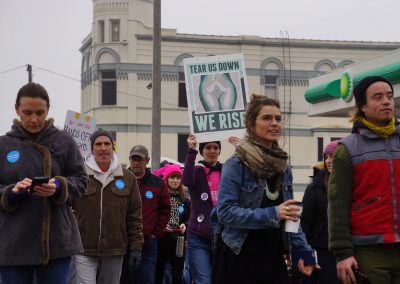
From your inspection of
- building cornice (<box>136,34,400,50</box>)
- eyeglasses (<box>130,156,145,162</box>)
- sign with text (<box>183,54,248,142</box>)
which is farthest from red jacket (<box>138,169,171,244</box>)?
building cornice (<box>136,34,400,50</box>)

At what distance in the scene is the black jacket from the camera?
7.99 metres

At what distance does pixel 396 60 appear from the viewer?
63.1ft

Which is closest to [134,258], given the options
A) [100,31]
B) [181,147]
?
[181,147]

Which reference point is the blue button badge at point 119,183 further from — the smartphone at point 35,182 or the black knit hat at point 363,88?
the black knit hat at point 363,88

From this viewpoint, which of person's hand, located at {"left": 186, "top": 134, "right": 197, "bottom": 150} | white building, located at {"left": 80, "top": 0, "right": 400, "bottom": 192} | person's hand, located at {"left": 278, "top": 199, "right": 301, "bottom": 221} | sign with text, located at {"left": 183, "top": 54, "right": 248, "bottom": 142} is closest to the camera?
person's hand, located at {"left": 278, "top": 199, "right": 301, "bottom": 221}

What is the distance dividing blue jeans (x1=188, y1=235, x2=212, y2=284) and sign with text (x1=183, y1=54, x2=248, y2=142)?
4.57 feet

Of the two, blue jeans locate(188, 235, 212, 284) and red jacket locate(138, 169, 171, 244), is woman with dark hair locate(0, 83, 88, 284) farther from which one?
red jacket locate(138, 169, 171, 244)

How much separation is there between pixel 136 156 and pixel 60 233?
4130 millimetres

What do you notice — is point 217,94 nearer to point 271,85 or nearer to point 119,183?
point 119,183

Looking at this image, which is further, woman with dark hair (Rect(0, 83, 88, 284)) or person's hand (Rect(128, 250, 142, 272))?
person's hand (Rect(128, 250, 142, 272))

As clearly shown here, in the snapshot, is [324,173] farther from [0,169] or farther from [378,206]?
[0,169]

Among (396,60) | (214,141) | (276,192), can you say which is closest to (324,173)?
(214,141)

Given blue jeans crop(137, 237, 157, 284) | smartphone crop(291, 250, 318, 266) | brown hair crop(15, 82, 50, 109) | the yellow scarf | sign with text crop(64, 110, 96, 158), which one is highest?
sign with text crop(64, 110, 96, 158)

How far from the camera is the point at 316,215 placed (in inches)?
320
